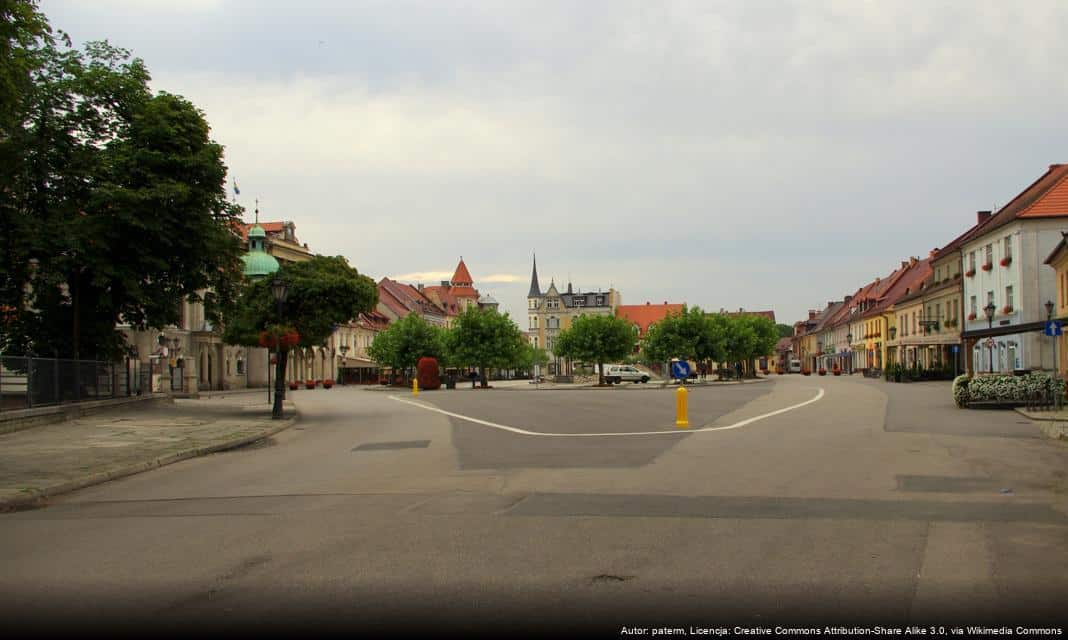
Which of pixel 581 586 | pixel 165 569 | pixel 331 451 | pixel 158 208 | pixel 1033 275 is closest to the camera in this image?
pixel 581 586

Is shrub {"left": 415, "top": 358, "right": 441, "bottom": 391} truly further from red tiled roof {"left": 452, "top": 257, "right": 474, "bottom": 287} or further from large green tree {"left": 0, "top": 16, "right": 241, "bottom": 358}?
red tiled roof {"left": 452, "top": 257, "right": 474, "bottom": 287}

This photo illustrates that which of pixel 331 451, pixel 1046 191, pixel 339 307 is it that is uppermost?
pixel 1046 191

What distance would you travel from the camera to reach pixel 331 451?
1806 cm

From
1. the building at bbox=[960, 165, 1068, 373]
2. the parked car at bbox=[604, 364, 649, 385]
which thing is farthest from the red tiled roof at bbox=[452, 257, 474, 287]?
the building at bbox=[960, 165, 1068, 373]

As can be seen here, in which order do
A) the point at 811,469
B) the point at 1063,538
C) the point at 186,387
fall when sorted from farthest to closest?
the point at 186,387 < the point at 811,469 < the point at 1063,538

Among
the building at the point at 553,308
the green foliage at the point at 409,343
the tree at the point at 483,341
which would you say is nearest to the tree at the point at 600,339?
the tree at the point at 483,341

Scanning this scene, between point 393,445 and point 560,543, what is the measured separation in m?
11.5

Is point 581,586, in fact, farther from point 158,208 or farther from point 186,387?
point 186,387

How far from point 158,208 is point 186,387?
2584cm

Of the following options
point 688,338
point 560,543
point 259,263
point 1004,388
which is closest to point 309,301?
point 1004,388

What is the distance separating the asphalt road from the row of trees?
5554cm

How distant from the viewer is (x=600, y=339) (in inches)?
2763

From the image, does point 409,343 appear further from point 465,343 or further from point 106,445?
point 106,445

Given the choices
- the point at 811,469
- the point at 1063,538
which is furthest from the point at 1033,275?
the point at 1063,538
